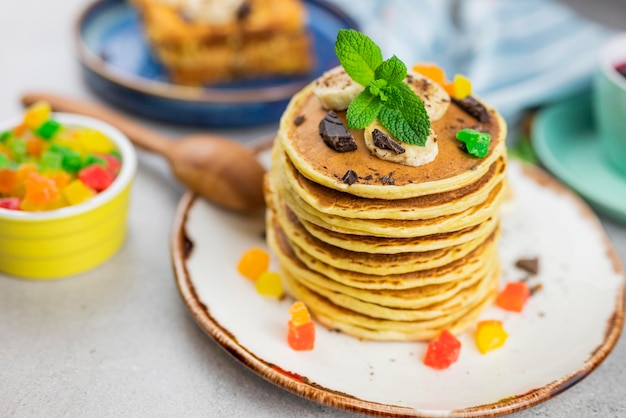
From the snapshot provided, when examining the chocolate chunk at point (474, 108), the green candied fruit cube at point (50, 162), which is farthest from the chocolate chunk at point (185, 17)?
the chocolate chunk at point (474, 108)

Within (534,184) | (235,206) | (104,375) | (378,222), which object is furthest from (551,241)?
(104,375)

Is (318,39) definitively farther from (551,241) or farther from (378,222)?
(378,222)

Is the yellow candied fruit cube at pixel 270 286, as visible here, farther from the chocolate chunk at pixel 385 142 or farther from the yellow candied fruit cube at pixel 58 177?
the yellow candied fruit cube at pixel 58 177

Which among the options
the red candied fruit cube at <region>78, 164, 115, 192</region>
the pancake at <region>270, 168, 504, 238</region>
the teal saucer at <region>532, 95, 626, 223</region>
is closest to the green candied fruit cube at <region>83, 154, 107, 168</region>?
the red candied fruit cube at <region>78, 164, 115, 192</region>

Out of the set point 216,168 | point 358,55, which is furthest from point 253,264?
point 358,55

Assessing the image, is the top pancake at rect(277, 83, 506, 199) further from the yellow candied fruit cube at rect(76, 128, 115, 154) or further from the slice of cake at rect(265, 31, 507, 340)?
the yellow candied fruit cube at rect(76, 128, 115, 154)
